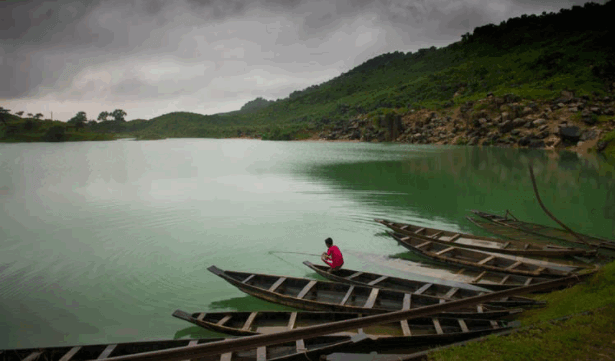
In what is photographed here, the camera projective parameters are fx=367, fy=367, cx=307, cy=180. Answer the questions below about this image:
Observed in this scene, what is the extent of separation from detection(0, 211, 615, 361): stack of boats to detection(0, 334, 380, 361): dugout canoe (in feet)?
0.07

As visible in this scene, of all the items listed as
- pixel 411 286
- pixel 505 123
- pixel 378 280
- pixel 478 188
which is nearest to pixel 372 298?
pixel 378 280

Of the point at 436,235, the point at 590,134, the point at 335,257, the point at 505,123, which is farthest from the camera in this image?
the point at 505,123

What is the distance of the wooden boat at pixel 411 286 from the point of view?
10.3m

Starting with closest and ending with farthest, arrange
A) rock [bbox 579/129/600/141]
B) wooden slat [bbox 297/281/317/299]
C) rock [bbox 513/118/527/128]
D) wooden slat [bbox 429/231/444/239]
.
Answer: wooden slat [bbox 297/281/317/299], wooden slat [bbox 429/231/444/239], rock [bbox 579/129/600/141], rock [bbox 513/118/527/128]

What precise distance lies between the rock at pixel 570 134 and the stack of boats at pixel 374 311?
6931cm

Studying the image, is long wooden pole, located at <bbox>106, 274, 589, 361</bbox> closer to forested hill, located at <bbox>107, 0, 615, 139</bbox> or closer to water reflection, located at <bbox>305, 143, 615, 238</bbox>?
water reflection, located at <bbox>305, 143, 615, 238</bbox>

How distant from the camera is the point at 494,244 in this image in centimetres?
1739

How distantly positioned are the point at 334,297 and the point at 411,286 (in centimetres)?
270

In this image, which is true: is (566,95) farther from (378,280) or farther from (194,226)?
(378,280)

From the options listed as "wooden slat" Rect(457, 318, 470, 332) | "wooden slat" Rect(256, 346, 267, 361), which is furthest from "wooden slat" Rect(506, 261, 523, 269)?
"wooden slat" Rect(256, 346, 267, 361)

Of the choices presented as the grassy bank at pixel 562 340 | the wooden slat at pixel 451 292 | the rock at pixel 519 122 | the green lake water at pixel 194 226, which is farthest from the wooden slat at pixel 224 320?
the rock at pixel 519 122

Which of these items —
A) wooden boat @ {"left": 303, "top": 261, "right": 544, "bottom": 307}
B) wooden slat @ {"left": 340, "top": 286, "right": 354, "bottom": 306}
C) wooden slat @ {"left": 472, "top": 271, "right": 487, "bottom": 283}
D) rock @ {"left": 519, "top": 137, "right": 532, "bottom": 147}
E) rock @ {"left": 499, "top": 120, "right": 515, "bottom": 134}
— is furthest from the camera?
rock @ {"left": 499, "top": 120, "right": 515, "bottom": 134}

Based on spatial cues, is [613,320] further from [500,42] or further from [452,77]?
[500,42]

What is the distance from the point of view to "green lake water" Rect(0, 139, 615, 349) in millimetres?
13984
